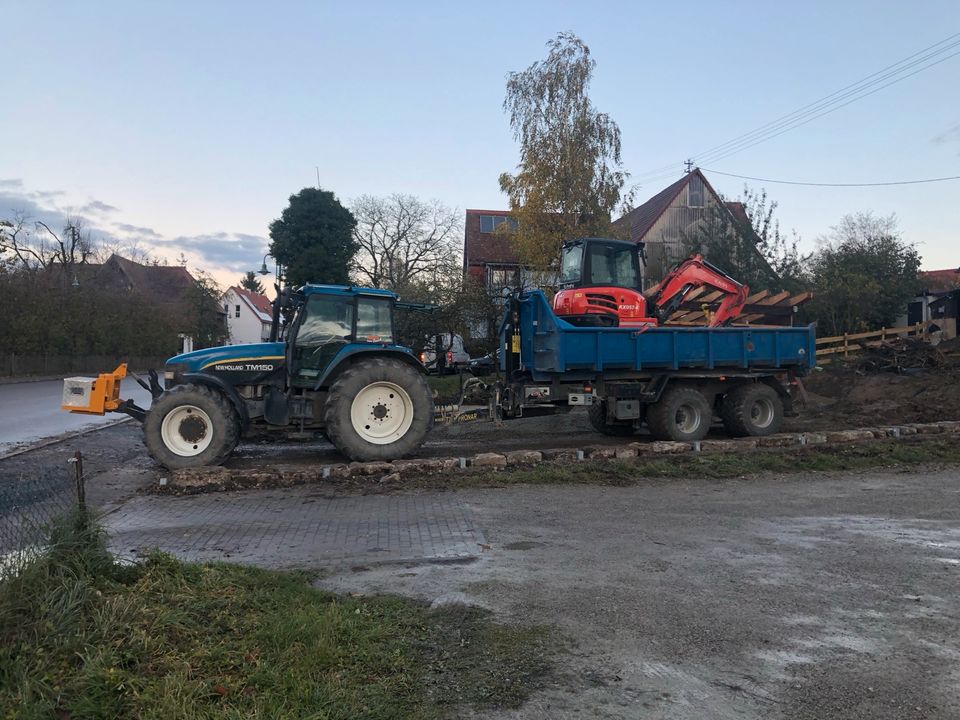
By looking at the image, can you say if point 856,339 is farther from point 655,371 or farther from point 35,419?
point 35,419

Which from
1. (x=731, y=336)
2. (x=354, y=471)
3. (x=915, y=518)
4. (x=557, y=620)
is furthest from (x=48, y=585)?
(x=731, y=336)

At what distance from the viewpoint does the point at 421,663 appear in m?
3.95

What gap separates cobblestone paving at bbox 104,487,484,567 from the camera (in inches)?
244

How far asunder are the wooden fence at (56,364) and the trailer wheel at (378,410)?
1043 inches

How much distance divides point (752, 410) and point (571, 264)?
4308 mm

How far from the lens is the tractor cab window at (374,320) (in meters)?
10.6

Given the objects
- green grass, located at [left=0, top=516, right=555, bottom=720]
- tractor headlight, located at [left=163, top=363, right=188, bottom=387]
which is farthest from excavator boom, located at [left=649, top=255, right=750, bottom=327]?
green grass, located at [left=0, top=516, right=555, bottom=720]

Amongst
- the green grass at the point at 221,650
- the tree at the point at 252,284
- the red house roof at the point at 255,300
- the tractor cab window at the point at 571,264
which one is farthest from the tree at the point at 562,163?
the tree at the point at 252,284

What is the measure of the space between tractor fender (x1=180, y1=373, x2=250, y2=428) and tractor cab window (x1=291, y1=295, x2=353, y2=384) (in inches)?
32.7

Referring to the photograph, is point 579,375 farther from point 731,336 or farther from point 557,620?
point 557,620

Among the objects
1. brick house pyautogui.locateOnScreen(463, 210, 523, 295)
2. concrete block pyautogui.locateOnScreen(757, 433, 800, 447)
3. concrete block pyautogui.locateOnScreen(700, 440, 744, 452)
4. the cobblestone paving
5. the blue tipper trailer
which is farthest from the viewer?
brick house pyautogui.locateOnScreen(463, 210, 523, 295)

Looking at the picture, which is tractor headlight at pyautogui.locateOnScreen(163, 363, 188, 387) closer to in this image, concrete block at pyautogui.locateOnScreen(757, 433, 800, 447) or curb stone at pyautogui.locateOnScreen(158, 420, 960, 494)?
curb stone at pyautogui.locateOnScreen(158, 420, 960, 494)

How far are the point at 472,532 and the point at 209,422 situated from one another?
4669mm

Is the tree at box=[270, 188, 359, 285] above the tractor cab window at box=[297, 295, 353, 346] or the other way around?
above
